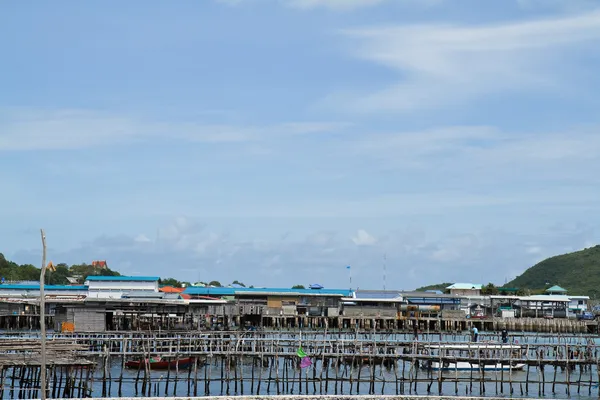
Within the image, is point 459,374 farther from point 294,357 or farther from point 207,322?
point 207,322

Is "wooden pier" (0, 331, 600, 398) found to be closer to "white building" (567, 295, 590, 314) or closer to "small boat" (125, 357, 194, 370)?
"small boat" (125, 357, 194, 370)

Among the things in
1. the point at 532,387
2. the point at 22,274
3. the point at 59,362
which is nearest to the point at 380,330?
the point at 532,387

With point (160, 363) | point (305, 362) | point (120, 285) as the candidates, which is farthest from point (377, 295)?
point (305, 362)

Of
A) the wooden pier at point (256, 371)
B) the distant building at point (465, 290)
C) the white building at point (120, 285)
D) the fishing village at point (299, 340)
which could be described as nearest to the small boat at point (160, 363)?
the fishing village at point (299, 340)

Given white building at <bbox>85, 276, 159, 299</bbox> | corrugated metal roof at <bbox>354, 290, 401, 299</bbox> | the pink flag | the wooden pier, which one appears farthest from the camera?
corrugated metal roof at <bbox>354, 290, 401, 299</bbox>

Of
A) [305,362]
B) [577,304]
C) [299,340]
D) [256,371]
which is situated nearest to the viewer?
[305,362]

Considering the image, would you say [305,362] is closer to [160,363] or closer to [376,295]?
[160,363]

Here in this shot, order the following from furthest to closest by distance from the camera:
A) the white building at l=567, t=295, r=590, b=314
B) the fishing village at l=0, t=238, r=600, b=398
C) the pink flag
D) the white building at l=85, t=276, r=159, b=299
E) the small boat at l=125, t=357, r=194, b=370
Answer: the white building at l=567, t=295, r=590, b=314 < the white building at l=85, t=276, r=159, b=299 < the small boat at l=125, t=357, r=194, b=370 < the fishing village at l=0, t=238, r=600, b=398 < the pink flag

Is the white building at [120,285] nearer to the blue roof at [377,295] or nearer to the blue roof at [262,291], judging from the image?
the blue roof at [262,291]

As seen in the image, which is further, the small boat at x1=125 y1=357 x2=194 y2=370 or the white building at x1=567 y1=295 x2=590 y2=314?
the white building at x1=567 y1=295 x2=590 y2=314

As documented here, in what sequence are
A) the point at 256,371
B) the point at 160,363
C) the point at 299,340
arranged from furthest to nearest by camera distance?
1. the point at 256,371
2. the point at 160,363
3. the point at 299,340

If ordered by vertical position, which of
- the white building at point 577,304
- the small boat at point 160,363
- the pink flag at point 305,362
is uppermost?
the white building at point 577,304

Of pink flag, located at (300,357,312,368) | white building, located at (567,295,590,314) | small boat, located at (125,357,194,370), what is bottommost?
small boat, located at (125,357,194,370)

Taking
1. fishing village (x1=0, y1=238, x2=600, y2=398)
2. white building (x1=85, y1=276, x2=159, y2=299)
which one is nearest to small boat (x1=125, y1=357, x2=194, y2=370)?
fishing village (x1=0, y1=238, x2=600, y2=398)
